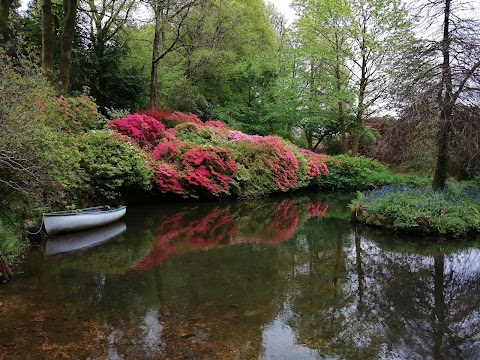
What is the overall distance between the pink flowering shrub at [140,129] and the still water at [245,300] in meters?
5.01

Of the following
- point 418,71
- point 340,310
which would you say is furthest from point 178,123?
point 340,310

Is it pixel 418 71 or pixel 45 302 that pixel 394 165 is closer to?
pixel 418 71

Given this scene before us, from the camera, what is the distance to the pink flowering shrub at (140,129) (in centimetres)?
1223

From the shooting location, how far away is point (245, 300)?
4.73m

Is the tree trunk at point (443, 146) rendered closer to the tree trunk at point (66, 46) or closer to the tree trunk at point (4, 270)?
the tree trunk at point (4, 270)

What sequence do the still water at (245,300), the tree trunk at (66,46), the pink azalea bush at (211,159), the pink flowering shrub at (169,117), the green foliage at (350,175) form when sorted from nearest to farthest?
1. the still water at (245,300)
2. the pink azalea bush at (211,159)
3. the tree trunk at (66,46)
4. the pink flowering shrub at (169,117)
5. the green foliage at (350,175)

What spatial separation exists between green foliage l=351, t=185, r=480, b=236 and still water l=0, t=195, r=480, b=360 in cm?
63

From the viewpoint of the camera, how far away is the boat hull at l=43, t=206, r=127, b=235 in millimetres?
7344

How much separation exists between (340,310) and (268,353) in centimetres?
134

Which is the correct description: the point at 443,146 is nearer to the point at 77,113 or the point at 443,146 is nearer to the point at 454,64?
the point at 454,64

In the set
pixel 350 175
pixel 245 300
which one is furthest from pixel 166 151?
pixel 350 175

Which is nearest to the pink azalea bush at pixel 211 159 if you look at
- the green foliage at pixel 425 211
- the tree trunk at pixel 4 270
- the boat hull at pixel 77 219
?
the boat hull at pixel 77 219

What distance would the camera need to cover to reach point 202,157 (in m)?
12.5

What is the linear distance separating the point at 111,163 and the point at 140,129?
9.69ft
